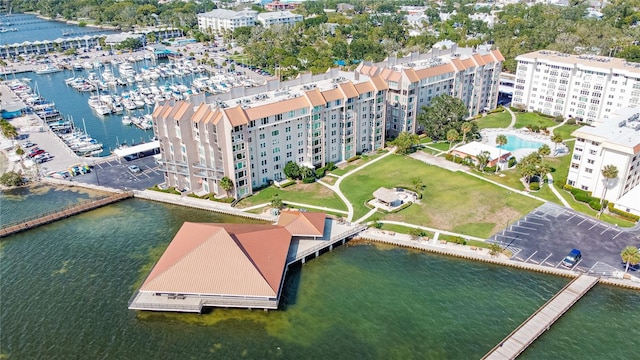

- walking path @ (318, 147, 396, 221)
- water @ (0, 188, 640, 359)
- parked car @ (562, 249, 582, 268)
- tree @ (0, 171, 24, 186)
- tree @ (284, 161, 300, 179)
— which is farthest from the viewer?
tree @ (0, 171, 24, 186)

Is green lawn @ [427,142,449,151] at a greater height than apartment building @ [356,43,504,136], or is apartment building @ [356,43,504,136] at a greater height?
apartment building @ [356,43,504,136]

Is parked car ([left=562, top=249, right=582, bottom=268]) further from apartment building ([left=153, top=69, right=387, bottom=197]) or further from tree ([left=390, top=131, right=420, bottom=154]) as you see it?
apartment building ([left=153, top=69, right=387, bottom=197])

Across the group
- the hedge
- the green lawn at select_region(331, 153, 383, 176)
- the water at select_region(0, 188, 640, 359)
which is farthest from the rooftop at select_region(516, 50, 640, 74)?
the water at select_region(0, 188, 640, 359)

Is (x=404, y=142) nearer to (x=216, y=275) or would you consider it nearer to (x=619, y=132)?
(x=619, y=132)

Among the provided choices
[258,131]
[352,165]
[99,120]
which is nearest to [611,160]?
[352,165]

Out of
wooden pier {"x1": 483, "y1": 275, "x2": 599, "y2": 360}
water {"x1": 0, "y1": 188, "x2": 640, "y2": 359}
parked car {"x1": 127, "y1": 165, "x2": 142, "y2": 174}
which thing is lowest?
water {"x1": 0, "y1": 188, "x2": 640, "y2": 359}

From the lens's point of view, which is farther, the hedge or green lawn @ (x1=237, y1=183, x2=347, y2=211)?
green lawn @ (x1=237, y1=183, x2=347, y2=211)

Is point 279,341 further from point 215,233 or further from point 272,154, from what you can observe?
point 272,154
